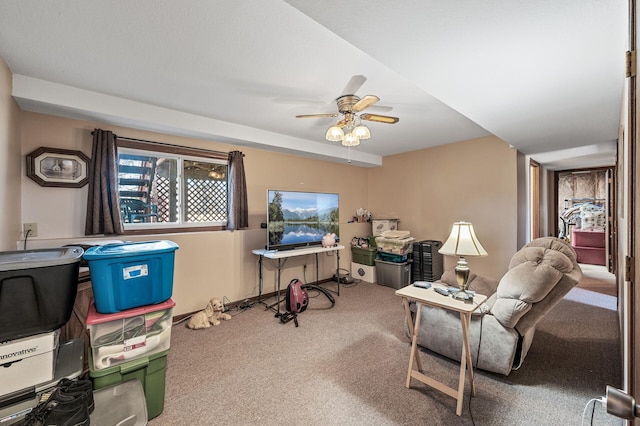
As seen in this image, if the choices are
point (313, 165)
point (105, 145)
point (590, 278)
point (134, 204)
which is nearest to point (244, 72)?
point (105, 145)

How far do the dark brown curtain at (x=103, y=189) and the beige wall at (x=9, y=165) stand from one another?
0.47 metres

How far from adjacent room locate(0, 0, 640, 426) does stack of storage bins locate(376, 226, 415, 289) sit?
0.53 m

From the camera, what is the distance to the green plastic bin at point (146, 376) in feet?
4.89

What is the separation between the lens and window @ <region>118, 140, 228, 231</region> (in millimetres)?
2951

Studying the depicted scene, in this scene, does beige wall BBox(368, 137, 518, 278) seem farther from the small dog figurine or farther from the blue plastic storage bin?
the blue plastic storage bin

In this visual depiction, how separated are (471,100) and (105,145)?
348 cm

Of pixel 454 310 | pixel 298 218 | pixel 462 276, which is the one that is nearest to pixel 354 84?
pixel 462 276

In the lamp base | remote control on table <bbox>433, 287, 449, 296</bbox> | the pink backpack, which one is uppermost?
the lamp base

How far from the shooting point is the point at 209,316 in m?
3.07

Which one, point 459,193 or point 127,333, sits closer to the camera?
point 127,333

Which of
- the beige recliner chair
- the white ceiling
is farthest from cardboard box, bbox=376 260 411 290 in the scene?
the white ceiling

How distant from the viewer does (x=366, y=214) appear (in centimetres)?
534

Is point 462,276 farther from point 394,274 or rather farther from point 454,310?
point 394,274

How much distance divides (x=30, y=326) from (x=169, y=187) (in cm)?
226
